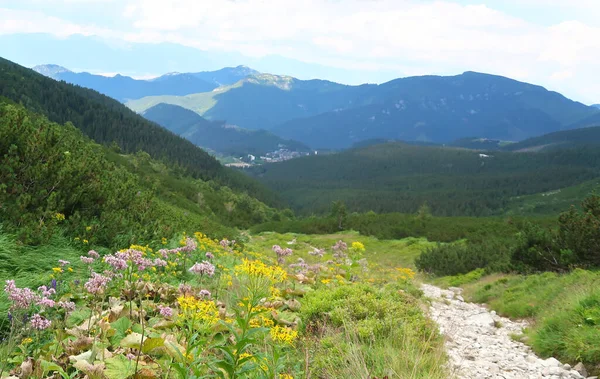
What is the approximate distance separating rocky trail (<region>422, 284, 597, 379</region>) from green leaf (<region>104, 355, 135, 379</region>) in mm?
3784

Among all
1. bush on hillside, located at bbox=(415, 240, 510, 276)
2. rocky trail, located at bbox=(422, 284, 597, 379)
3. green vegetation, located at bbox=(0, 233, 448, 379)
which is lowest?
bush on hillside, located at bbox=(415, 240, 510, 276)

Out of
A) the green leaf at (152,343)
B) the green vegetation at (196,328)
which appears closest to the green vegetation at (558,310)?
the green vegetation at (196,328)

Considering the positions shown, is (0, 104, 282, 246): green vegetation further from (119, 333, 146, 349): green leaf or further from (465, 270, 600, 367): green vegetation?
(465, 270, 600, 367): green vegetation

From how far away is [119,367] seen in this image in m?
3.70

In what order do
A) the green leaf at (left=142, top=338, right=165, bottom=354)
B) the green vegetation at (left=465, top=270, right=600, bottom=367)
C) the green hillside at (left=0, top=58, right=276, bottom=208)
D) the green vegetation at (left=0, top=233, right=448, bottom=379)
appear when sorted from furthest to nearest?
the green hillside at (left=0, top=58, right=276, bottom=208), the green vegetation at (left=465, top=270, right=600, bottom=367), the green leaf at (left=142, top=338, right=165, bottom=354), the green vegetation at (left=0, top=233, right=448, bottom=379)

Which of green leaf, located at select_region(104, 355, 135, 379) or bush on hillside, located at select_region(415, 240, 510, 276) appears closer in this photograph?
green leaf, located at select_region(104, 355, 135, 379)

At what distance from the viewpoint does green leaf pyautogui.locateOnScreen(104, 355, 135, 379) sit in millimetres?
3572

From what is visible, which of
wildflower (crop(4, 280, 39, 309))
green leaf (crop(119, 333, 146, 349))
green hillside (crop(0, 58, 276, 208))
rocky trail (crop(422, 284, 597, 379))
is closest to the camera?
wildflower (crop(4, 280, 39, 309))

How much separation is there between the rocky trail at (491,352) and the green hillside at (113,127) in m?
128

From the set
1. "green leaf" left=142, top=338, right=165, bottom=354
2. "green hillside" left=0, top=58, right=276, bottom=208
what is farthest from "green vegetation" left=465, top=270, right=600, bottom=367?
"green hillside" left=0, top=58, right=276, bottom=208

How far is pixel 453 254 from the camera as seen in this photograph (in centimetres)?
2553

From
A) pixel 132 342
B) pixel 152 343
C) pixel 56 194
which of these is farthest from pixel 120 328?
pixel 56 194

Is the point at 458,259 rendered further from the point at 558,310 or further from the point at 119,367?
the point at 119,367

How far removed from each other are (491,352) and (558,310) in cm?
251
